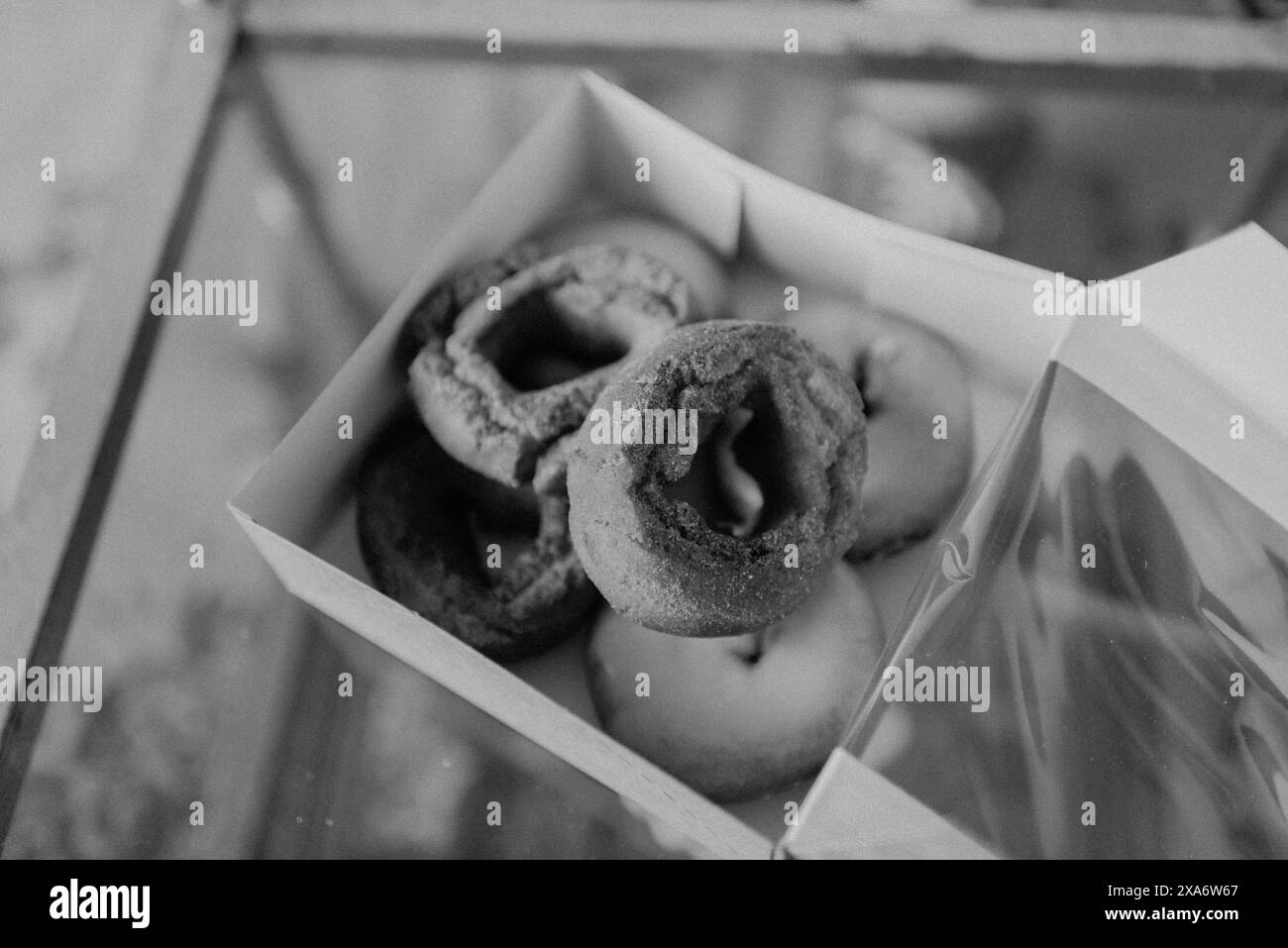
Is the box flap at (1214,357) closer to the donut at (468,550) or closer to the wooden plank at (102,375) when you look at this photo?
the donut at (468,550)

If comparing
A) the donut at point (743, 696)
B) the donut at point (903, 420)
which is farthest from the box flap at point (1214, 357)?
the donut at point (743, 696)

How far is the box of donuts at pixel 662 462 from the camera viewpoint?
0.76 m

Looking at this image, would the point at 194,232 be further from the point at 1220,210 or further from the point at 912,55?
the point at 1220,210

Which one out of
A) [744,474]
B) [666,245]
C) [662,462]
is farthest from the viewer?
[666,245]

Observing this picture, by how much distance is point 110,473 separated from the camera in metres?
0.98

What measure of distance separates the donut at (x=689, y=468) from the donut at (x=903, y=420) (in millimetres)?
122

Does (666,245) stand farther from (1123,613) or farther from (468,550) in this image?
(1123,613)

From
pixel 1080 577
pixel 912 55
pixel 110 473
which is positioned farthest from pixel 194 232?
pixel 1080 577

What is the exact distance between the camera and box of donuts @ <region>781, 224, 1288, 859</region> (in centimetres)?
70

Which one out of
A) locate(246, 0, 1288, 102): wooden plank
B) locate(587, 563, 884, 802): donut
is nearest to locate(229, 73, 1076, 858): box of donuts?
locate(587, 563, 884, 802): donut

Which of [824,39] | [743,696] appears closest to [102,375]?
[743,696]

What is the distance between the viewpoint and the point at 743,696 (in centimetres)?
86

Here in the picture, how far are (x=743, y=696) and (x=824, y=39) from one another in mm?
708
